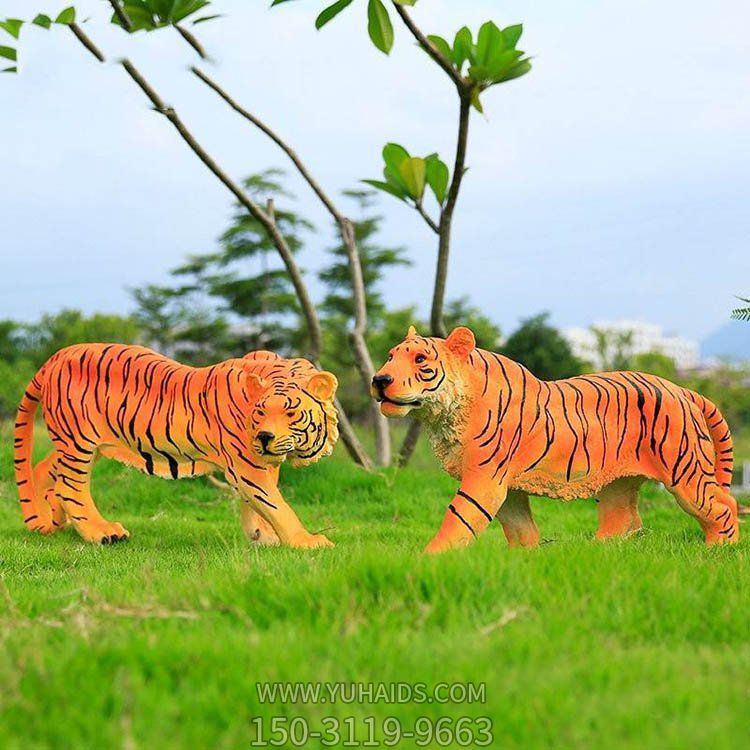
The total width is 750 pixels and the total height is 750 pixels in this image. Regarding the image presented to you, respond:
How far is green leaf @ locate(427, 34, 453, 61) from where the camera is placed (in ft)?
17.2

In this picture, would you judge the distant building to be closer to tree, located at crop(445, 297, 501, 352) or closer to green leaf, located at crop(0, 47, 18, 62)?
tree, located at crop(445, 297, 501, 352)

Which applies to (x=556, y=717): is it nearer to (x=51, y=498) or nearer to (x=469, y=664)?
(x=469, y=664)

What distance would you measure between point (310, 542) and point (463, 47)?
270 cm

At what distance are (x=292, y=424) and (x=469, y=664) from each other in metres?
2.59

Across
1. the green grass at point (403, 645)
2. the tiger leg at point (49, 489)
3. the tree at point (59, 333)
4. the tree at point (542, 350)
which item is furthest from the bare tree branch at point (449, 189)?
the tree at point (59, 333)

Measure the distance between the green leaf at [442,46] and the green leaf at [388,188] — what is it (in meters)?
0.86

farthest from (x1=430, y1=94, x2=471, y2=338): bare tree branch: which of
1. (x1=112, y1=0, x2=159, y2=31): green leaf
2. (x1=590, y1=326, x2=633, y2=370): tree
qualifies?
(x1=590, y1=326, x2=633, y2=370): tree

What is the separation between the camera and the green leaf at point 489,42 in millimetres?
4988

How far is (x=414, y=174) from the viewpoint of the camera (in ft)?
19.1

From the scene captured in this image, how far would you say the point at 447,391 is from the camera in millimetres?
4184

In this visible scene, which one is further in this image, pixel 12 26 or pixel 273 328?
pixel 273 328

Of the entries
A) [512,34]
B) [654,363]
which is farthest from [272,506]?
[654,363]

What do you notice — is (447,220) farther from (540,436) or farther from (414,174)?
(540,436)

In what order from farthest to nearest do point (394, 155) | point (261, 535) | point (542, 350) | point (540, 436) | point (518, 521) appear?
point (542, 350) < point (394, 155) < point (261, 535) < point (518, 521) < point (540, 436)
